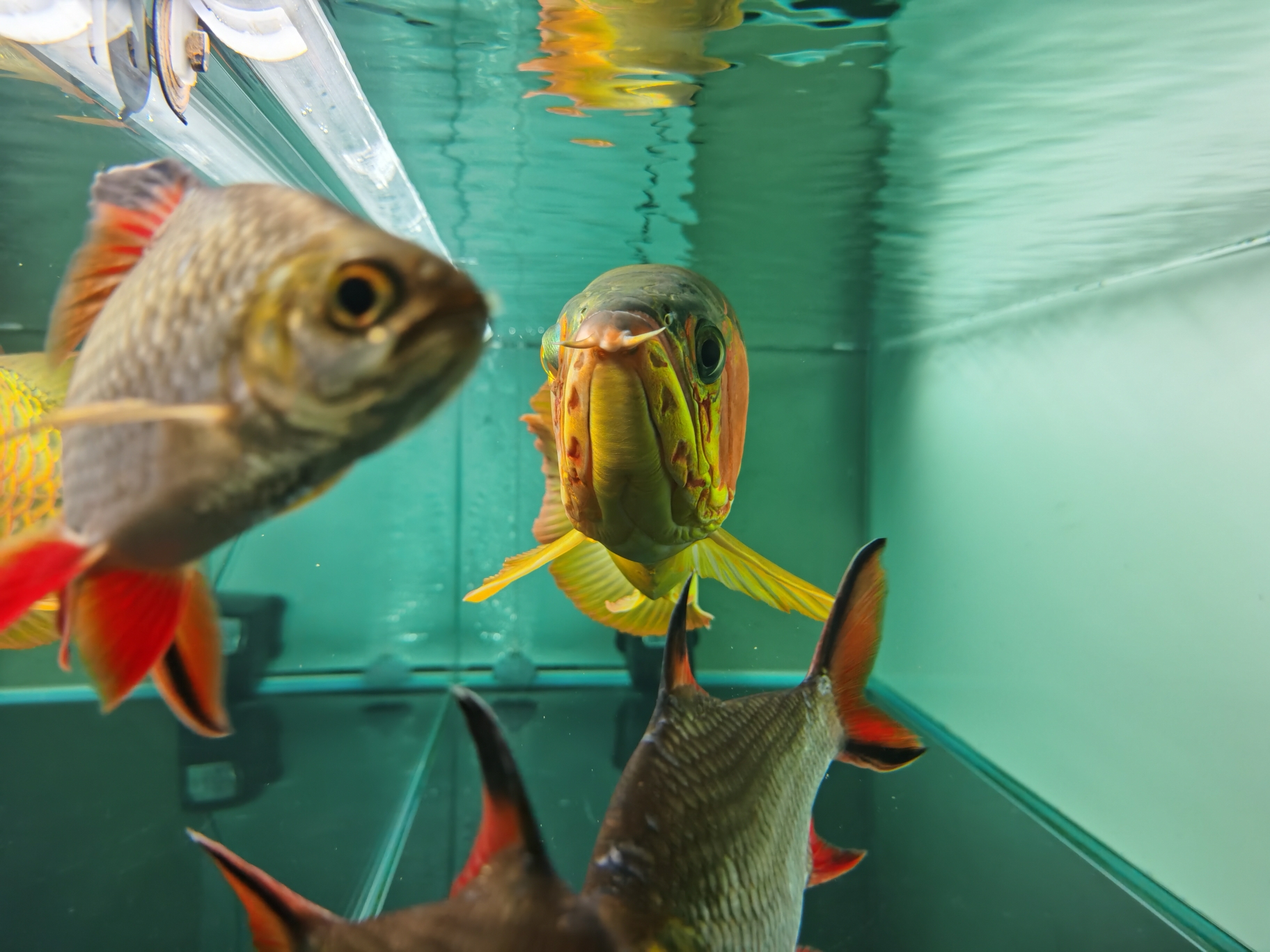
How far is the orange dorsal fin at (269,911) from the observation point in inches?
24.9

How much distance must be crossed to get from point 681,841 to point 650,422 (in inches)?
26.3

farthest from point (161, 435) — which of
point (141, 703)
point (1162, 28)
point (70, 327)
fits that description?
point (141, 703)

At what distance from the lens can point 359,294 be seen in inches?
15.8

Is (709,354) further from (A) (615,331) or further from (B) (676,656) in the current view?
(B) (676,656)

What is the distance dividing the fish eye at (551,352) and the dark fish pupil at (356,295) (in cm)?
105

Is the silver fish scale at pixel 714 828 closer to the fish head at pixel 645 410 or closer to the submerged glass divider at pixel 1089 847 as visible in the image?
the fish head at pixel 645 410

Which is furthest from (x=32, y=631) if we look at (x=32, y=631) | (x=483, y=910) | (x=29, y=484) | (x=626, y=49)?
(x=626, y=49)

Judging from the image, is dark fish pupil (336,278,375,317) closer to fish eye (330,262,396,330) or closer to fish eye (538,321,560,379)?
fish eye (330,262,396,330)

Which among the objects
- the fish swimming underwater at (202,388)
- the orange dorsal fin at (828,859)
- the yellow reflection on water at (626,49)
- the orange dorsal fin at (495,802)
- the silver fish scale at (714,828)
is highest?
the yellow reflection on water at (626,49)

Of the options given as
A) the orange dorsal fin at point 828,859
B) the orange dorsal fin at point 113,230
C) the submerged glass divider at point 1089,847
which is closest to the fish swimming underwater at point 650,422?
the orange dorsal fin at point 828,859

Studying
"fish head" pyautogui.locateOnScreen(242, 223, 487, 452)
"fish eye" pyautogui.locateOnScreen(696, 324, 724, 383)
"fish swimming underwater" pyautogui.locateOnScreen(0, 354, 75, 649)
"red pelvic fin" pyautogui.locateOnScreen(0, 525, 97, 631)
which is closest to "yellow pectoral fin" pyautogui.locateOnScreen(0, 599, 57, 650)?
"fish swimming underwater" pyautogui.locateOnScreen(0, 354, 75, 649)

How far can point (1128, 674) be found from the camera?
3363 mm

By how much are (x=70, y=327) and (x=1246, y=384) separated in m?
3.74

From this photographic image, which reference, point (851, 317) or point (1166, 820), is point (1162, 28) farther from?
point (851, 317)
